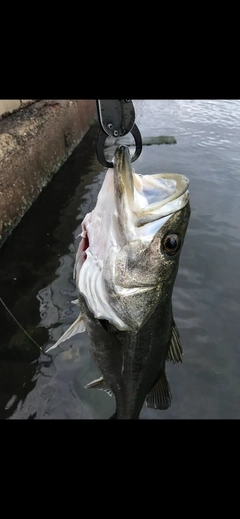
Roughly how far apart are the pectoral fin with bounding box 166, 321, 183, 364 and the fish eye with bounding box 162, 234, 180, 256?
0.62m

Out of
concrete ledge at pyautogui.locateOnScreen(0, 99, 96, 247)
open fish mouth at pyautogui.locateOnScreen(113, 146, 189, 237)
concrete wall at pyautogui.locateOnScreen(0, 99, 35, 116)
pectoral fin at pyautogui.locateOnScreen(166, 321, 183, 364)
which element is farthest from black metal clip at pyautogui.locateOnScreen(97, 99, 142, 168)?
concrete wall at pyautogui.locateOnScreen(0, 99, 35, 116)

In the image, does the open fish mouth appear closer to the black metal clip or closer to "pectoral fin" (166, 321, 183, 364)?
the black metal clip

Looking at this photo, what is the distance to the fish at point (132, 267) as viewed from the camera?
186 cm

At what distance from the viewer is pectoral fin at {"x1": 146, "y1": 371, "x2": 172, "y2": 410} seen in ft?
8.02

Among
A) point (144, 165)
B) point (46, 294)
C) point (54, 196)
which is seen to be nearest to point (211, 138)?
point (144, 165)

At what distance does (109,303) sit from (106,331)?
0.25 metres

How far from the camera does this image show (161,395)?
2469mm

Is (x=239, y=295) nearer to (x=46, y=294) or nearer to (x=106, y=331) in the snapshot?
(x=46, y=294)

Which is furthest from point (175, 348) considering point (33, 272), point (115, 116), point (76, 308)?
point (33, 272)

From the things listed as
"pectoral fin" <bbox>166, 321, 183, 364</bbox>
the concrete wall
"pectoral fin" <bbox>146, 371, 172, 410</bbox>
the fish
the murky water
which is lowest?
the murky water

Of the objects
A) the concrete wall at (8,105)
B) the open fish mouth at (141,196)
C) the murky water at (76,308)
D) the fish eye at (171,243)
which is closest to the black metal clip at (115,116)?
the open fish mouth at (141,196)

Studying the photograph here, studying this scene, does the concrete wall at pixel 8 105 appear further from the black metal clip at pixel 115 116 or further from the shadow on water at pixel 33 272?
the black metal clip at pixel 115 116

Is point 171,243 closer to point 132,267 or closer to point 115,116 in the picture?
point 132,267

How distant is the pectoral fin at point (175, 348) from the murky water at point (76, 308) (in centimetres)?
164
